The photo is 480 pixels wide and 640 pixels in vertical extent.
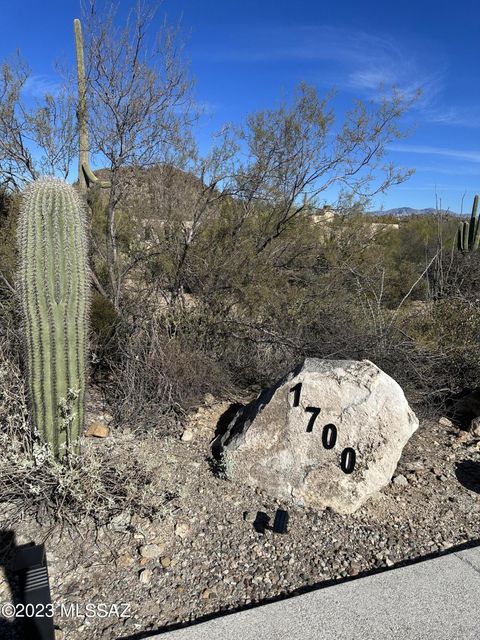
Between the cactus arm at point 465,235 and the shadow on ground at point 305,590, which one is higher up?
the cactus arm at point 465,235

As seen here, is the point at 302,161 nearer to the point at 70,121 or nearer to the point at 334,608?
the point at 70,121

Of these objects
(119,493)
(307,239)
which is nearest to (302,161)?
(307,239)

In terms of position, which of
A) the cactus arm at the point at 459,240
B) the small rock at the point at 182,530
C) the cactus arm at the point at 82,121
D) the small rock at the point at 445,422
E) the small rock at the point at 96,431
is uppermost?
the cactus arm at the point at 82,121

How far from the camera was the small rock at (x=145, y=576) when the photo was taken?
2.63 m

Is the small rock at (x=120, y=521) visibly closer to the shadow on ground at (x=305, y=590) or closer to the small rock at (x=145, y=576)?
the small rock at (x=145, y=576)

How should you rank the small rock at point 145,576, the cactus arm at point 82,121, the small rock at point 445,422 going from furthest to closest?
the cactus arm at point 82,121 → the small rock at point 445,422 → the small rock at point 145,576

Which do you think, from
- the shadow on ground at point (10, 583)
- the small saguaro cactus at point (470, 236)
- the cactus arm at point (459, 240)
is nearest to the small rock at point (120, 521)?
the shadow on ground at point (10, 583)

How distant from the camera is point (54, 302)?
306 cm

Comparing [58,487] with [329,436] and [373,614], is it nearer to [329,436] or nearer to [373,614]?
[329,436]

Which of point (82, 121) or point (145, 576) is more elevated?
point (82, 121)

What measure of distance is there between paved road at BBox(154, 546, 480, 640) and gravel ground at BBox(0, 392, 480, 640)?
19 centimetres

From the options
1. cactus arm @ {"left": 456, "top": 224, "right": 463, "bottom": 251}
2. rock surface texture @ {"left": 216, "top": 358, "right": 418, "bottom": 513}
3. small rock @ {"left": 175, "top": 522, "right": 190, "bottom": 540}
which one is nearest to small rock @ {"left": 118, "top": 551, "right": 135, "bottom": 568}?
small rock @ {"left": 175, "top": 522, "right": 190, "bottom": 540}

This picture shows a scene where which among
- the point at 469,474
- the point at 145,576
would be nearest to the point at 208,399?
the point at 145,576

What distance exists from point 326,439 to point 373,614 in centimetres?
120
